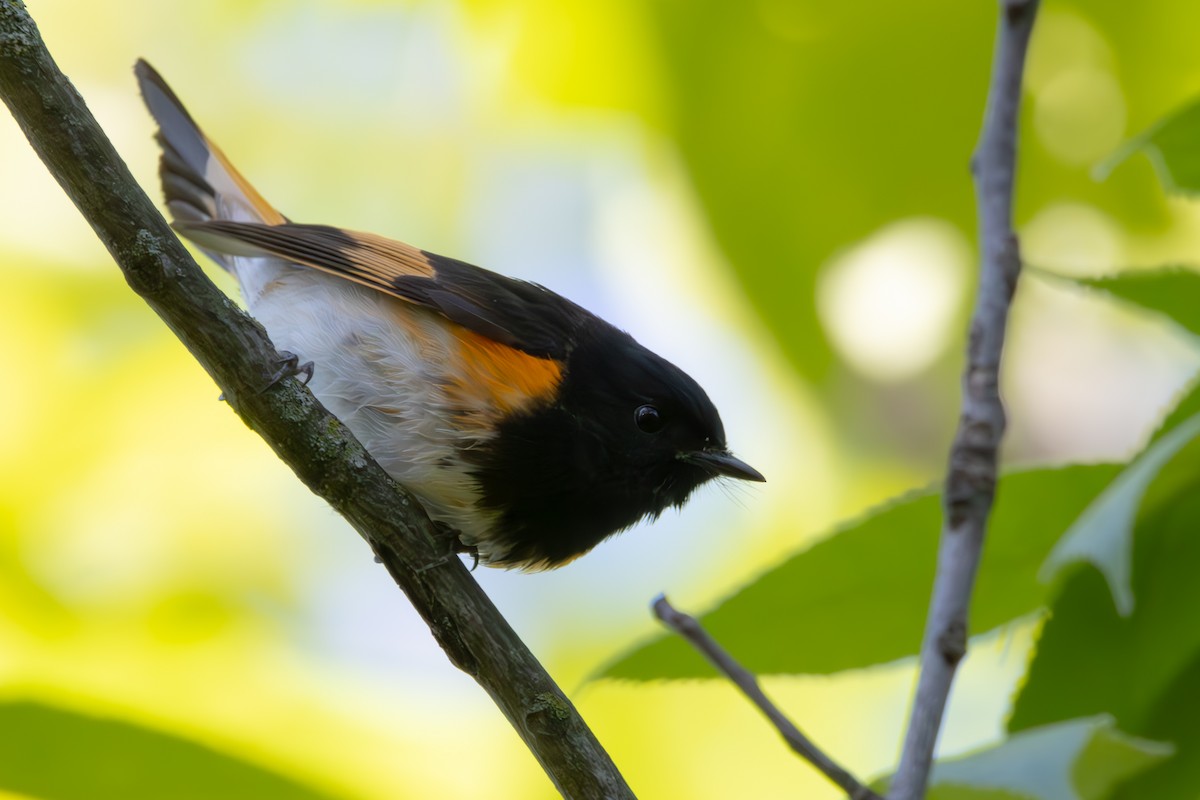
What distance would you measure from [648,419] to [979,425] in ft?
5.14

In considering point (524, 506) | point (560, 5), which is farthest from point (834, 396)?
point (524, 506)

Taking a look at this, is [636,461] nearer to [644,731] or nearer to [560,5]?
[644,731]

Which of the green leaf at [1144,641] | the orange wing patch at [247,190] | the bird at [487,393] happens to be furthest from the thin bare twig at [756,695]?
the orange wing patch at [247,190]

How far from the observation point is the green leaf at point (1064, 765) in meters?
1.49

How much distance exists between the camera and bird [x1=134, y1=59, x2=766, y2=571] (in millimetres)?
2719

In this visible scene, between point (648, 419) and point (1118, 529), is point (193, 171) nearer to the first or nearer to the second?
point (648, 419)

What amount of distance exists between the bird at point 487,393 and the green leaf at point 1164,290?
1202 mm

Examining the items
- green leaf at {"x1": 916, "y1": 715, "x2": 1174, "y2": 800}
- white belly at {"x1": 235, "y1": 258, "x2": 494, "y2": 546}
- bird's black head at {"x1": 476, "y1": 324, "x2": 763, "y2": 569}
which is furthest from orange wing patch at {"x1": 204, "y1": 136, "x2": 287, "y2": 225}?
green leaf at {"x1": 916, "y1": 715, "x2": 1174, "y2": 800}

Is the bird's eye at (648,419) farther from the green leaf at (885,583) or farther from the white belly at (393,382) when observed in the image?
the green leaf at (885,583)

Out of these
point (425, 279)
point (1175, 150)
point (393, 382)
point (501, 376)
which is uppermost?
point (425, 279)

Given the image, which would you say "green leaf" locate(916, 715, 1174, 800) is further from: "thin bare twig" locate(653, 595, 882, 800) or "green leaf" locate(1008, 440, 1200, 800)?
"thin bare twig" locate(653, 595, 882, 800)

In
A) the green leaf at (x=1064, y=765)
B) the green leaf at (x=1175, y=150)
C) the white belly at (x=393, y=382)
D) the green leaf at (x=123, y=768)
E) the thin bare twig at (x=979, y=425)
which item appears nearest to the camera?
the thin bare twig at (x=979, y=425)

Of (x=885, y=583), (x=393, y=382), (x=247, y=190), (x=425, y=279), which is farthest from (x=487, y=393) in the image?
(x=247, y=190)

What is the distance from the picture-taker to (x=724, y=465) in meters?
3.00
